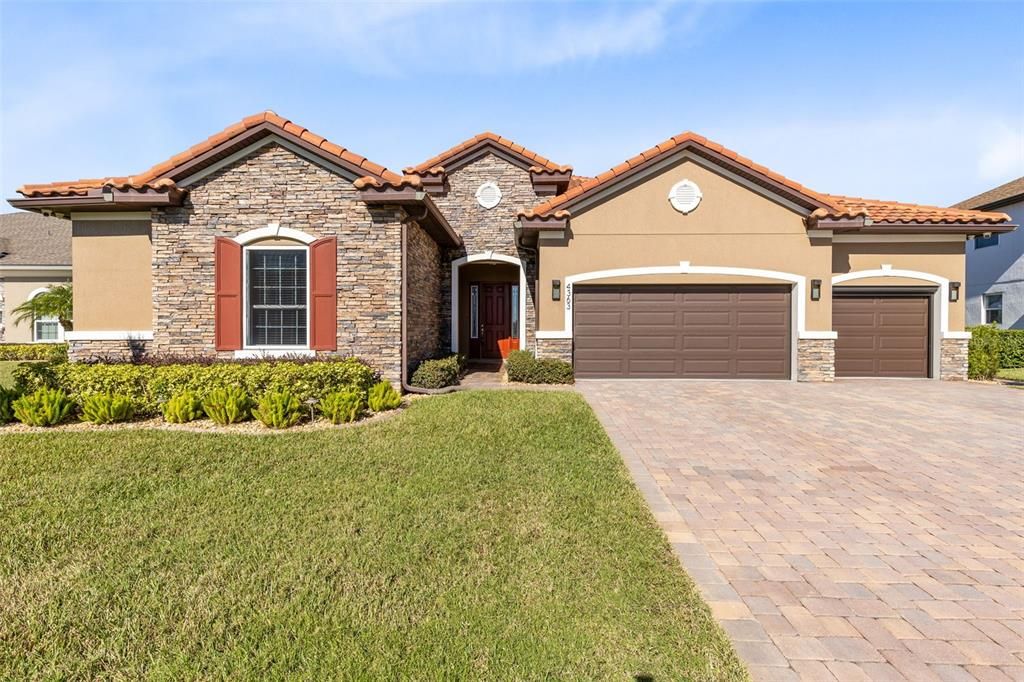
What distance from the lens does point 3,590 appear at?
2992 millimetres

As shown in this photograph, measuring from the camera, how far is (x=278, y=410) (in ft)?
21.1

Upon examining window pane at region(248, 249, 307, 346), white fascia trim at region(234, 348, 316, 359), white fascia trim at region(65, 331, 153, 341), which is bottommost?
white fascia trim at region(234, 348, 316, 359)

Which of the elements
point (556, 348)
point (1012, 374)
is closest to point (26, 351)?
point (556, 348)

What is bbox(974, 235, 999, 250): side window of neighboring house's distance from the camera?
1878 cm

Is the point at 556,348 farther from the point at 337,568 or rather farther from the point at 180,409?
the point at 337,568

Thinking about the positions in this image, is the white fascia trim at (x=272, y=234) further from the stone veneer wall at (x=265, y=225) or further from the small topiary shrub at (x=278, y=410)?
the small topiary shrub at (x=278, y=410)

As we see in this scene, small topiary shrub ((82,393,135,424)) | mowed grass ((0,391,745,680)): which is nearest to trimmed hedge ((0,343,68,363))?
small topiary shrub ((82,393,135,424))

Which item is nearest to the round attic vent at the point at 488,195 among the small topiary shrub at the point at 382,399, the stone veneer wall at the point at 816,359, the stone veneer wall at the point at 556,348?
the stone veneer wall at the point at 556,348

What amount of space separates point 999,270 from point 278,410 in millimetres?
26802

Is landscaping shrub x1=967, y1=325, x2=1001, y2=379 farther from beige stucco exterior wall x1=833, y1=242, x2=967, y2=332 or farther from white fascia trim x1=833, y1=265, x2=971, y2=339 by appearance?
beige stucco exterior wall x1=833, y1=242, x2=967, y2=332

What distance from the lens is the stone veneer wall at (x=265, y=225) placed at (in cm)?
879

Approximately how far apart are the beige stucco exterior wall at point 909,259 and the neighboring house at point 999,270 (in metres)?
9.13

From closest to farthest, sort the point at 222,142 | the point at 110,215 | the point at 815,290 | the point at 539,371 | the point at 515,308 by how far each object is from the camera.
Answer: the point at 222,142, the point at 110,215, the point at 539,371, the point at 815,290, the point at 515,308

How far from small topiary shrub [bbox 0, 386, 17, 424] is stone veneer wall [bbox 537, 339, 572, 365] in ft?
30.3
